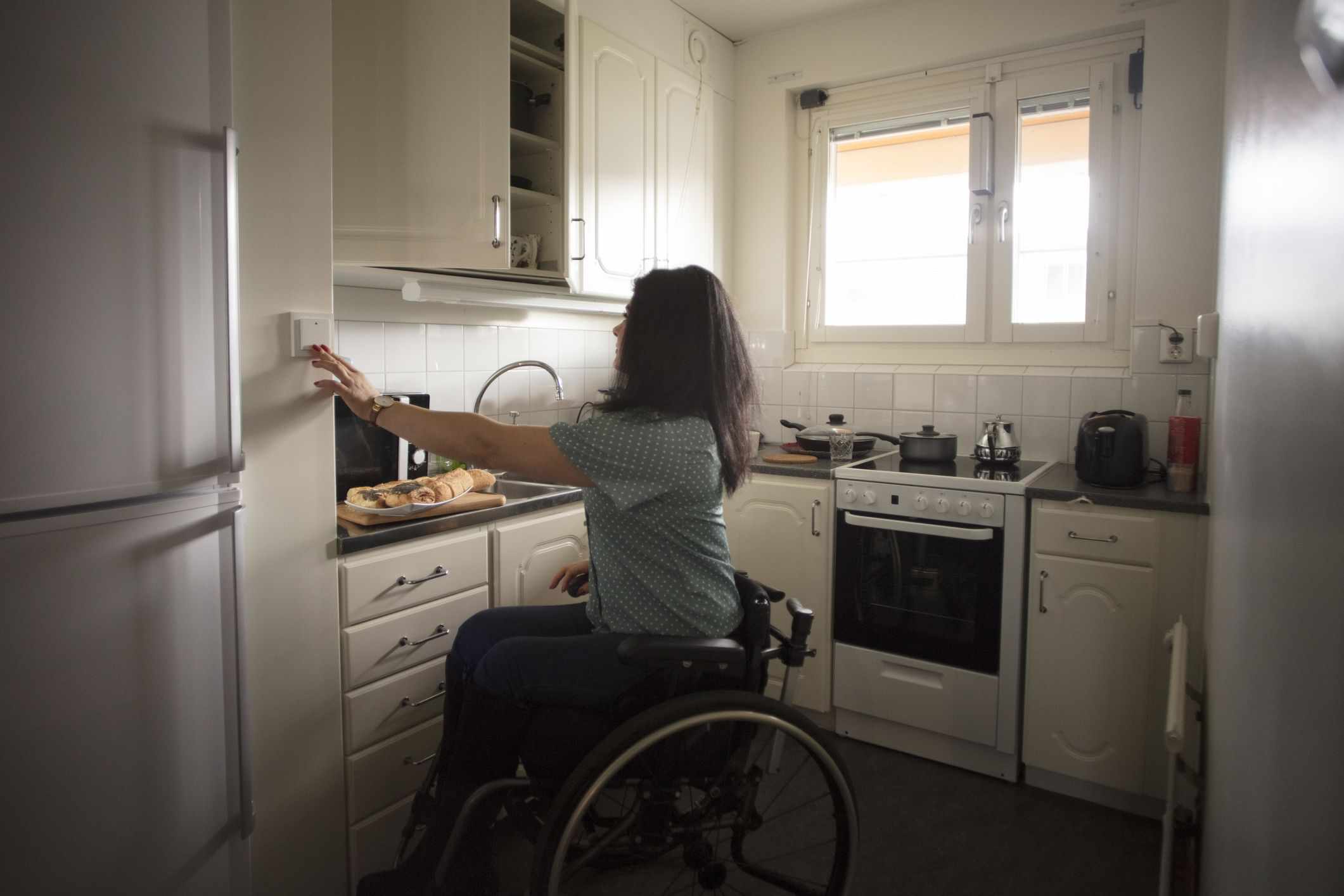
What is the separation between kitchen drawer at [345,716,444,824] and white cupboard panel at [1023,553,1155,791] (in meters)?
1.69

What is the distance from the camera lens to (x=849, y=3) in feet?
10.3

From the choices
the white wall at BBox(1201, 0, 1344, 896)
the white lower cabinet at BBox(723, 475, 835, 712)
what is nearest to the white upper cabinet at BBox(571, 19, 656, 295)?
the white lower cabinet at BBox(723, 475, 835, 712)

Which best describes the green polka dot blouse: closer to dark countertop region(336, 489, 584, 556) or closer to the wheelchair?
the wheelchair

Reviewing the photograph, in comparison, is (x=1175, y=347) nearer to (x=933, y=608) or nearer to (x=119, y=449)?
(x=933, y=608)

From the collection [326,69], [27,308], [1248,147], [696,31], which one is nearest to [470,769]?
[27,308]

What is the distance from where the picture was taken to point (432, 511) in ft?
6.50

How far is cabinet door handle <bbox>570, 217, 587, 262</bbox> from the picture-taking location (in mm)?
2543

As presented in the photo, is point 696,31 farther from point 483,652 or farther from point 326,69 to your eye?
point 483,652

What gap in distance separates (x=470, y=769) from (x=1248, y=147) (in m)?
1.51

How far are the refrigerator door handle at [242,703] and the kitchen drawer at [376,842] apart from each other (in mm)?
367

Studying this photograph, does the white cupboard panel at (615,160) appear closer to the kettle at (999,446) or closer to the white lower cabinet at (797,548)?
the white lower cabinet at (797,548)

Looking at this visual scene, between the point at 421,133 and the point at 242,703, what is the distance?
141 centimetres

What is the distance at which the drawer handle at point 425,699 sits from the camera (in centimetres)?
191

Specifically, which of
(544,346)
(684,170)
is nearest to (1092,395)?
(684,170)
